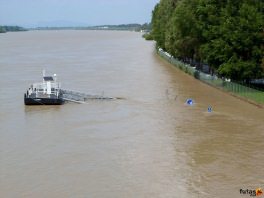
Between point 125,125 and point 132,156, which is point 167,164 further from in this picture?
point 125,125

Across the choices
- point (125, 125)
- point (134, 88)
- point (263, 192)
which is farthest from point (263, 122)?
point (134, 88)

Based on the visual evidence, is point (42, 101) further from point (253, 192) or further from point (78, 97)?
point (253, 192)

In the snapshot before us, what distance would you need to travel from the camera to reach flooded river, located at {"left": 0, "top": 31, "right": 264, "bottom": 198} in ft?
84.9

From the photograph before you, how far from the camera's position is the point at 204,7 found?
59500 millimetres

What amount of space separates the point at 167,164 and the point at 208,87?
31.1 meters

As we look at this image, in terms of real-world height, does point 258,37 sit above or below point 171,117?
above

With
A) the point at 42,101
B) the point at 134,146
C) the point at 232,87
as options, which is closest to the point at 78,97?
the point at 42,101

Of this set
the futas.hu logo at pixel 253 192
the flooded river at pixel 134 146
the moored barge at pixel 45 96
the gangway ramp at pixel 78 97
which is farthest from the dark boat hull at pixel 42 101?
the futas.hu logo at pixel 253 192

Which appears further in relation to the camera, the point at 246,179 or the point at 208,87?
the point at 208,87

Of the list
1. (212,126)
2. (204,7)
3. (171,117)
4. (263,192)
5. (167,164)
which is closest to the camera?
(263,192)

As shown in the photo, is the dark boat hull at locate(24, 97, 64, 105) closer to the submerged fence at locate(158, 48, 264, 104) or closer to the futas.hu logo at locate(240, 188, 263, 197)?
the submerged fence at locate(158, 48, 264, 104)

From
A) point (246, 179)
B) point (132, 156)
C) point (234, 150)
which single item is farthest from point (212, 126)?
point (246, 179)

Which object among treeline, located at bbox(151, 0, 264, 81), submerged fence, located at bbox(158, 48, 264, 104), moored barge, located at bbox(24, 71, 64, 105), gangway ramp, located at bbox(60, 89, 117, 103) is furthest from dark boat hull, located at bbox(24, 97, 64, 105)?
submerged fence, located at bbox(158, 48, 264, 104)

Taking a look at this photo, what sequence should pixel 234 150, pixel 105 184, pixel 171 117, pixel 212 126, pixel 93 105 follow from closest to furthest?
pixel 105 184 → pixel 234 150 → pixel 212 126 → pixel 171 117 → pixel 93 105
